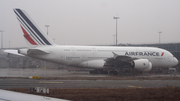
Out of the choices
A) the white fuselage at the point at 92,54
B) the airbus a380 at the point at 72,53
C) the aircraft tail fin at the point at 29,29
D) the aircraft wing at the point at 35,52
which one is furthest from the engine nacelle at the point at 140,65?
the aircraft tail fin at the point at 29,29

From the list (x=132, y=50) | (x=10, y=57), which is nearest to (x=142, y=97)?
(x=132, y=50)

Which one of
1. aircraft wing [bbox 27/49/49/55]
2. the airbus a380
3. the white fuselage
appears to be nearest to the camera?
aircraft wing [bbox 27/49/49/55]

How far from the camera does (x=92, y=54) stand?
84.3ft

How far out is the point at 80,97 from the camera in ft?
29.9

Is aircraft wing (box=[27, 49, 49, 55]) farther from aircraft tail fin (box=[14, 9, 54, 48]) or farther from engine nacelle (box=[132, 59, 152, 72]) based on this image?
engine nacelle (box=[132, 59, 152, 72])

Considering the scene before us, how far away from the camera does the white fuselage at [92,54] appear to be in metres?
24.3

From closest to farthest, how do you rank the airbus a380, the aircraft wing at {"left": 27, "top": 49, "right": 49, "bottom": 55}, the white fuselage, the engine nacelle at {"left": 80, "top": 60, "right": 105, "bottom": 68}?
the aircraft wing at {"left": 27, "top": 49, "right": 49, "bottom": 55}
the airbus a380
the white fuselage
the engine nacelle at {"left": 80, "top": 60, "right": 105, "bottom": 68}

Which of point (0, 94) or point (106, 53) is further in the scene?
point (106, 53)

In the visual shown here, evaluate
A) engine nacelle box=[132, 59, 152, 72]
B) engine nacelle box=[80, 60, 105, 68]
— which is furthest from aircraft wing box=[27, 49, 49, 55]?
engine nacelle box=[132, 59, 152, 72]

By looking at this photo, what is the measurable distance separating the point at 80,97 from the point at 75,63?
52.6ft

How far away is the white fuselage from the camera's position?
79.6 ft

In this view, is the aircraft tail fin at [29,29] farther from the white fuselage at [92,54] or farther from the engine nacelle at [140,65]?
the engine nacelle at [140,65]

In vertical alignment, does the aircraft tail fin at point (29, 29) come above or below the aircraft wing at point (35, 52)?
above

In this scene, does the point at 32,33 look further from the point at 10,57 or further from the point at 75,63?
the point at 10,57
